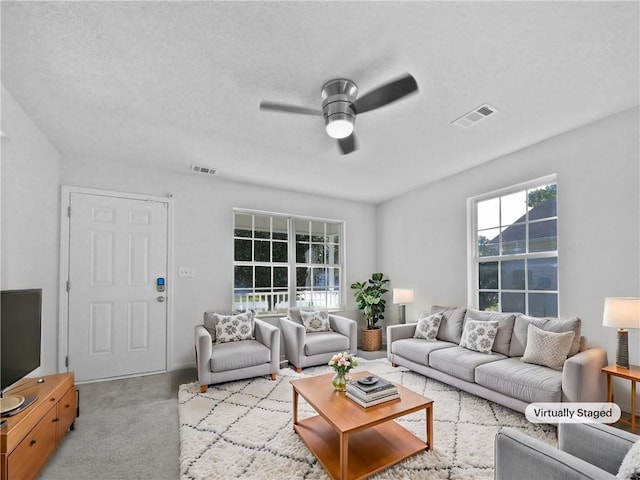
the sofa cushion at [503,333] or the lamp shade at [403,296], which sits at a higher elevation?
the lamp shade at [403,296]

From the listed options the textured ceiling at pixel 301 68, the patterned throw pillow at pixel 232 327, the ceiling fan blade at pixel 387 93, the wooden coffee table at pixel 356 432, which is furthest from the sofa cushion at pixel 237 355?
the ceiling fan blade at pixel 387 93

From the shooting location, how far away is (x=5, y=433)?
167 cm

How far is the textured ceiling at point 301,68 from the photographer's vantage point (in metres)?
1.76

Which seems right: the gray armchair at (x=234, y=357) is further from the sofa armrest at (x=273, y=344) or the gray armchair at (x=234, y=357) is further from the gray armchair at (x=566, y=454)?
the gray armchair at (x=566, y=454)

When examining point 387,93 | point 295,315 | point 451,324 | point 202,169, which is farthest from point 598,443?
point 202,169

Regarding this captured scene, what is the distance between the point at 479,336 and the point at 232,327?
9.28 ft

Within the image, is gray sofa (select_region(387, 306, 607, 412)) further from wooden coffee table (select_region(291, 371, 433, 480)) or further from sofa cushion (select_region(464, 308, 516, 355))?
wooden coffee table (select_region(291, 371, 433, 480))

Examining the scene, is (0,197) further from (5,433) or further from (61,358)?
(61,358)

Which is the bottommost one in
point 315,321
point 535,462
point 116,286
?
point 315,321

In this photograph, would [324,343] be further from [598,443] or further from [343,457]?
[598,443]

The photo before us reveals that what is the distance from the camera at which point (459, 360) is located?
128 inches

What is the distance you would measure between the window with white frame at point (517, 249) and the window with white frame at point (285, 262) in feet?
7.52

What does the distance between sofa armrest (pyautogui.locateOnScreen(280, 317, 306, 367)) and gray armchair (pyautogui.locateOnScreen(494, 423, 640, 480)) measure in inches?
113

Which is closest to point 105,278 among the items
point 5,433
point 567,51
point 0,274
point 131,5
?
point 0,274
